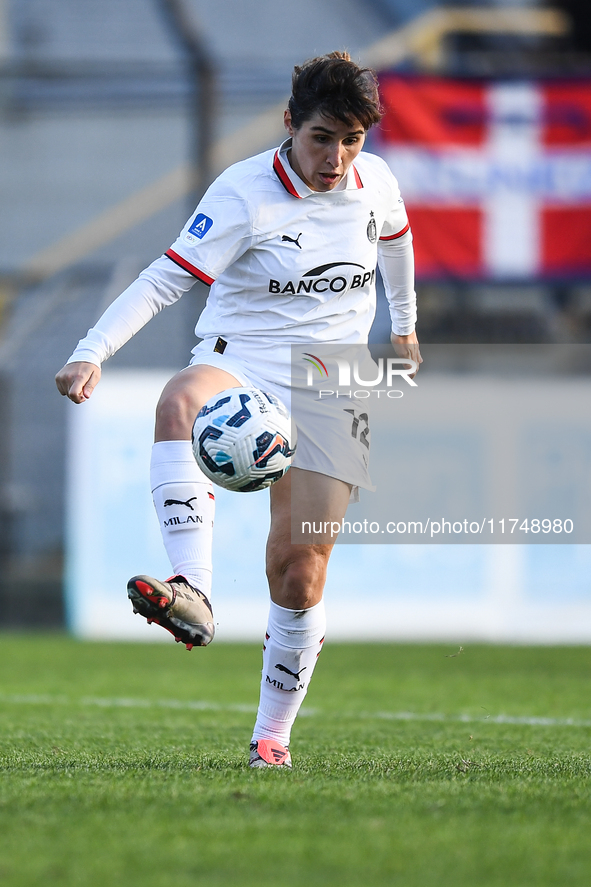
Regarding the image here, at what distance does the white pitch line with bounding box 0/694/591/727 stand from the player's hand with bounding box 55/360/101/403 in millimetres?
2774

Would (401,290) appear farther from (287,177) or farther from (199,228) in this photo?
(199,228)

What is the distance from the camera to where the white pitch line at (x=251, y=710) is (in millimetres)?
5395

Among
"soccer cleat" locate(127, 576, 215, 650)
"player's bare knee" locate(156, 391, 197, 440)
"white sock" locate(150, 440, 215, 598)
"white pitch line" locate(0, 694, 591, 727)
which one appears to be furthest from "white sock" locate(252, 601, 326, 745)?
"white pitch line" locate(0, 694, 591, 727)

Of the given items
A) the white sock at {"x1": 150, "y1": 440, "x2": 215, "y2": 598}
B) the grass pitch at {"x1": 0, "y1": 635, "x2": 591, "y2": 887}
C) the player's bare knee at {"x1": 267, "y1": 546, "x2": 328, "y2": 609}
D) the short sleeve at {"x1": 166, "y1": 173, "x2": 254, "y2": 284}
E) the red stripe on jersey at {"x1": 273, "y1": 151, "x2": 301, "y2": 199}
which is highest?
the red stripe on jersey at {"x1": 273, "y1": 151, "x2": 301, "y2": 199}

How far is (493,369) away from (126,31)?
7.19 m

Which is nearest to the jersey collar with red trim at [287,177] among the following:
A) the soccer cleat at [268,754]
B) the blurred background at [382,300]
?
the soccer cleat at [268,754]

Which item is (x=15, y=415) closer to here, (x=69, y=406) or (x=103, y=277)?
(x=69, y=406)

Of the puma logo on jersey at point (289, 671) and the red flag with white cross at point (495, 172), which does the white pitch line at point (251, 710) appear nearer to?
the puma logo on jersey at point (289, 671)

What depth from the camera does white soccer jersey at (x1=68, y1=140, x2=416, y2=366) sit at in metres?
3.51

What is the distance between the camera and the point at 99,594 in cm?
1063

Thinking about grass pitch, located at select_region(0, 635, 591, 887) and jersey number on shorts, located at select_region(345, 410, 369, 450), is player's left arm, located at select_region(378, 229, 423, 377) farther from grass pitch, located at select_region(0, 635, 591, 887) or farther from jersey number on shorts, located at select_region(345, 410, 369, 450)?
grass pitch, located at select_region(0, 635, 591, 887)

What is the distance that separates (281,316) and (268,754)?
Answer: 1.28 metres

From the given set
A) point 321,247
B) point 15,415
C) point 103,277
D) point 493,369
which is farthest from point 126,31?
point 321,247

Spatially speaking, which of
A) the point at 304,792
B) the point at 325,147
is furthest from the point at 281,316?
the point at 304,792
